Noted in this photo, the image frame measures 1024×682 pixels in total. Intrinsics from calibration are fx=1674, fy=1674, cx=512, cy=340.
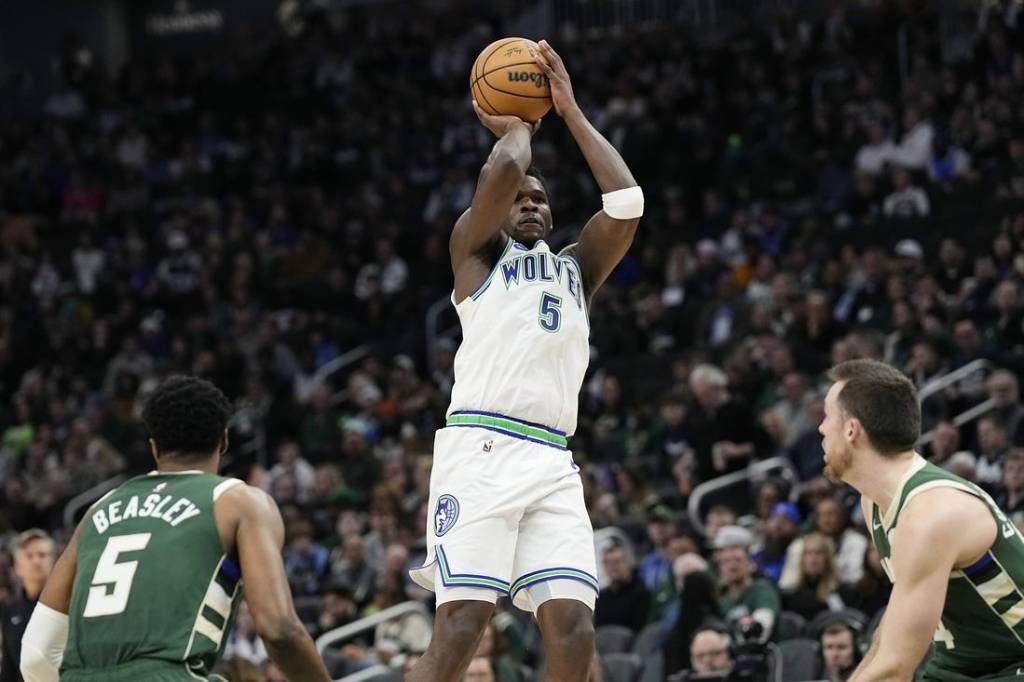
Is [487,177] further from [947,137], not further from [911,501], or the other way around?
[947,137]

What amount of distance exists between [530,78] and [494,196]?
0.73 m

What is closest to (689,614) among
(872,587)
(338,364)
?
(872,587)

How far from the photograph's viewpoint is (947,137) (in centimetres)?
1948

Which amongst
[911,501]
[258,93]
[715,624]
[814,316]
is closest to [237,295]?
[258,93]

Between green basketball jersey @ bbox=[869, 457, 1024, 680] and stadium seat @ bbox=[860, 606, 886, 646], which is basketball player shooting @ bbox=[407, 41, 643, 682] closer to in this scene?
green basketball jersey @ bbox=[869, 457, 1024, 680]

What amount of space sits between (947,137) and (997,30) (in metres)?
1.98

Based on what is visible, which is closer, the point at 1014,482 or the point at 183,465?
the point at 183,465

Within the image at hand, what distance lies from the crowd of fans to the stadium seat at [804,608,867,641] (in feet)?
0.45

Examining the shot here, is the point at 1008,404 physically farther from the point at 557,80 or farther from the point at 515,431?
the point at 515,431

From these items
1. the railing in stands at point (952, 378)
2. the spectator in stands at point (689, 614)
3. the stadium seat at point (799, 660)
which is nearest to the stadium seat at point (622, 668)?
the spectator in stands at point (689, 614)

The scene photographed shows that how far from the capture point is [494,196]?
22.5 ft

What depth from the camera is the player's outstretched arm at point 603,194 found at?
717cm

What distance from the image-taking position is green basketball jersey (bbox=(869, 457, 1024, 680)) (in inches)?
205

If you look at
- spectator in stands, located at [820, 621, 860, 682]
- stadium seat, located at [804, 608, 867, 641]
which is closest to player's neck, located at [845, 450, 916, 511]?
spectator in stands, located at [820, 621, 860, 682]
